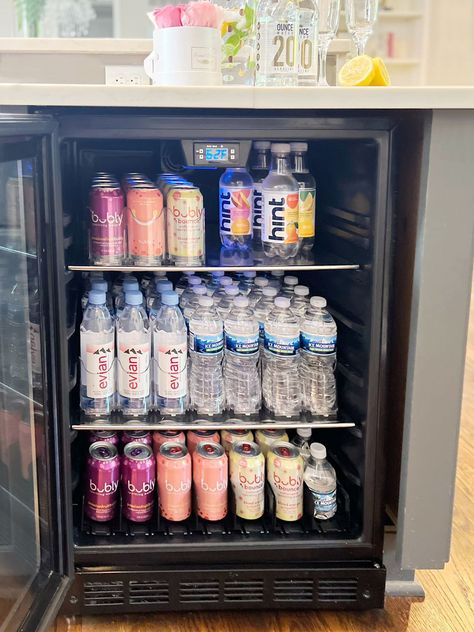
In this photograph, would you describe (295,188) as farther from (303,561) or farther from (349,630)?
(349,630)

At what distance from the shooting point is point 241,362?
1.72 meters

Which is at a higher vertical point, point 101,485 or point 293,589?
point 101,485

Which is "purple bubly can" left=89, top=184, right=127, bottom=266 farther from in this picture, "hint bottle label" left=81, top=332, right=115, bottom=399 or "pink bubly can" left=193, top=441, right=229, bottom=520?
"pink bubly can" left=193, top=441, right=229, bottom=520

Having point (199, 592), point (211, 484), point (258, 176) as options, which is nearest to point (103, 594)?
point (199, 592)

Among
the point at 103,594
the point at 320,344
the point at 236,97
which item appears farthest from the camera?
the point at 320,344

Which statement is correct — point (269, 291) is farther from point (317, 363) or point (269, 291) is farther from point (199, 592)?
point (199, 592)

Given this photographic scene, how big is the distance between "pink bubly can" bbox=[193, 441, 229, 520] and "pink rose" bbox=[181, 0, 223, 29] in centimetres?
93

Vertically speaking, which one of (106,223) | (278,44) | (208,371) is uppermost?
(278,44)

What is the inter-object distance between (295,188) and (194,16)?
43cm

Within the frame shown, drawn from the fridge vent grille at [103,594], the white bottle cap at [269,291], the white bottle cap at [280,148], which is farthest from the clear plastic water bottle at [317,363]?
the fridge vent grille at [103,594]

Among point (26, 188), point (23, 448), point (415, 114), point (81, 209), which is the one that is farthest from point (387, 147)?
point (23, 448)

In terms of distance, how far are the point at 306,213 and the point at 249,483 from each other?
64cm

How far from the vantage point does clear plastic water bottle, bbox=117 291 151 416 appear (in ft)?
5.33

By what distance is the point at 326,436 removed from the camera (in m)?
1.90
